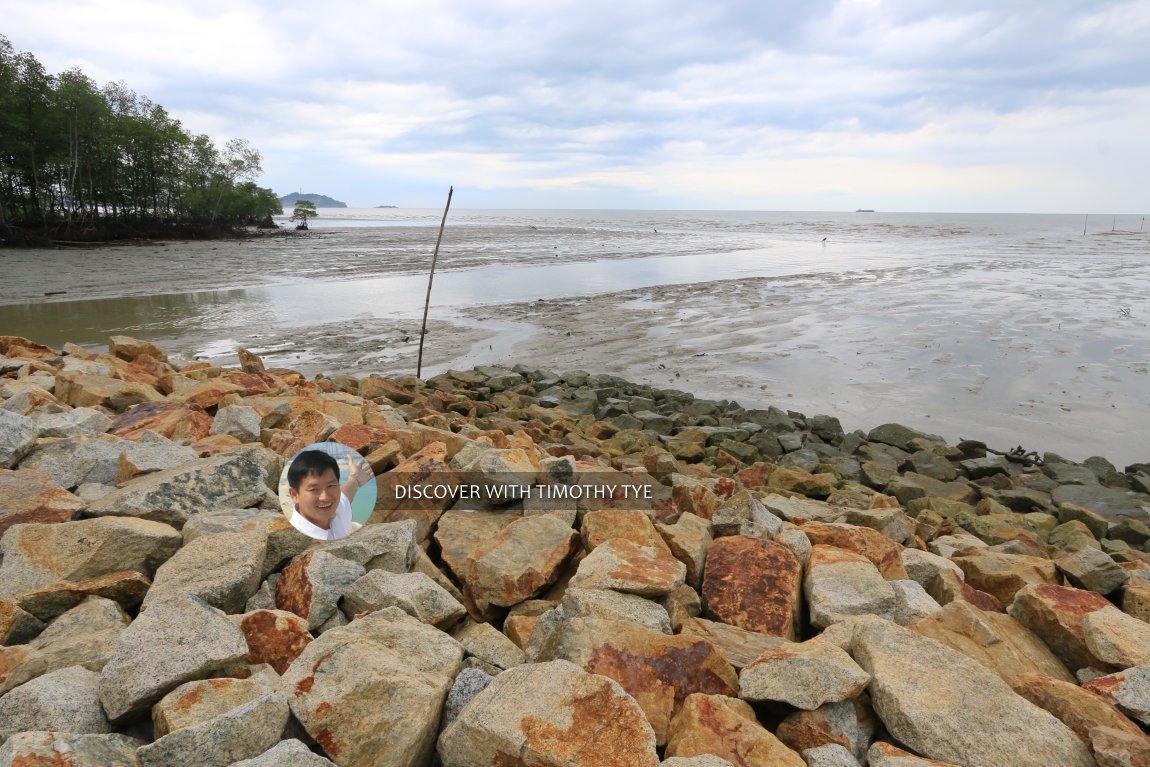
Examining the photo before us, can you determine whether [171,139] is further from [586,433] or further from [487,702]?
[487,702]

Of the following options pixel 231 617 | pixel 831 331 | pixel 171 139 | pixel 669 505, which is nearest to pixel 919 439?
pixel 669 505

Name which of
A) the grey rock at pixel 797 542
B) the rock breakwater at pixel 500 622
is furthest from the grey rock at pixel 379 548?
the grey rock at pixel 797 542

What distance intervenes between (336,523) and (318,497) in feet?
0.45

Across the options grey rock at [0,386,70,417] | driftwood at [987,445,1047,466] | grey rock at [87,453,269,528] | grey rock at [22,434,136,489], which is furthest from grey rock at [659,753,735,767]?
driftwood at [987,445,1047,466]

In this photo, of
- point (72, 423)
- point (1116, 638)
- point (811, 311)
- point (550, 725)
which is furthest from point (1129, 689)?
point (811, 311)

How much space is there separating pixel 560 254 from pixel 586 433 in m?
29.3

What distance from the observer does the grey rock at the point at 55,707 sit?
195cm

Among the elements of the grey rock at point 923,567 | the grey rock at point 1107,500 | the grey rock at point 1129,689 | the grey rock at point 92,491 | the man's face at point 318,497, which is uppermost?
the man's face at point 318,497

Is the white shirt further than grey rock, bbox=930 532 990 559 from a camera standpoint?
No

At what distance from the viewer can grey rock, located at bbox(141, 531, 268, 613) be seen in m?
2.62

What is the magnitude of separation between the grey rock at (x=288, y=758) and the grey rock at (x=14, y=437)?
3033mm

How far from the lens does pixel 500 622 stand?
122 inches

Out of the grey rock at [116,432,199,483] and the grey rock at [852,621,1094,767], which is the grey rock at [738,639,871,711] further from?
the grey rock at [116,432,199,483]

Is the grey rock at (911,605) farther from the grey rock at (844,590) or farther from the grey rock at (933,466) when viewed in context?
the grey rock at (933,466)
